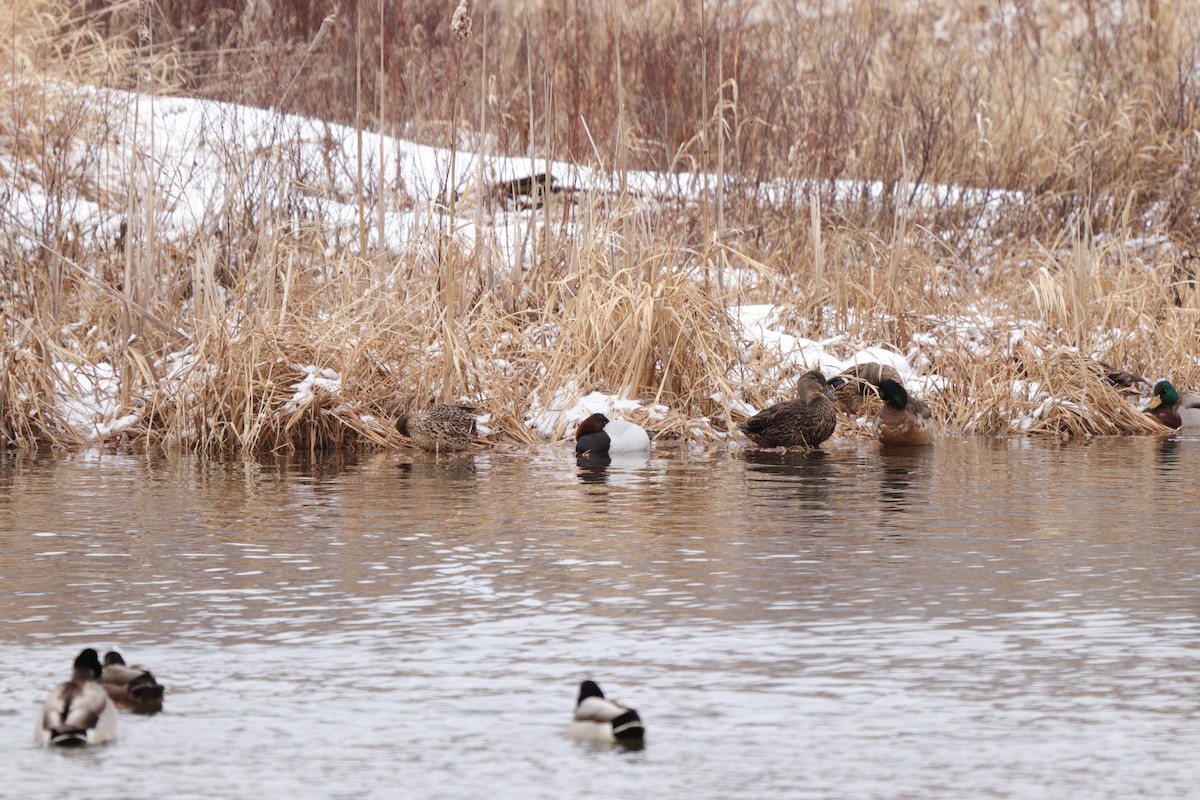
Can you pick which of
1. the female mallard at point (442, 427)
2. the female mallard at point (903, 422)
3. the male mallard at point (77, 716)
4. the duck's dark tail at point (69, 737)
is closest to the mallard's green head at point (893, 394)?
the female mallard at point (903, 422)

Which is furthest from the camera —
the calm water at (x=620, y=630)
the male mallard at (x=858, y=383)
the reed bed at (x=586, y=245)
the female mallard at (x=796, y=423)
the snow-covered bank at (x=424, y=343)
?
the male mallard at (x=858, y=383)

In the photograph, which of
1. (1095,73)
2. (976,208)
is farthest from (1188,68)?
(976,208)

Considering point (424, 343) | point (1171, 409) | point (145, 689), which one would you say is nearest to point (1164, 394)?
point (1171, 409)

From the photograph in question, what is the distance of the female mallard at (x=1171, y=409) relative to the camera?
13.5 meters

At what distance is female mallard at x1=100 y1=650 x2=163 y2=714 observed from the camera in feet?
17.4

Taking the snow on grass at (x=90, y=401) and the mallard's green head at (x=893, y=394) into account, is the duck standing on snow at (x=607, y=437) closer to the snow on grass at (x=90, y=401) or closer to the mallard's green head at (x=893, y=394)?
the mallard's green head at (x=893, y=394)

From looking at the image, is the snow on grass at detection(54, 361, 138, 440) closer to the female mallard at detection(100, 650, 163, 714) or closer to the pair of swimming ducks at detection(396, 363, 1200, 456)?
the pair of swimming ducks at detection(396, 363, 1200, 456)

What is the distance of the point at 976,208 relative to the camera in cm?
1812

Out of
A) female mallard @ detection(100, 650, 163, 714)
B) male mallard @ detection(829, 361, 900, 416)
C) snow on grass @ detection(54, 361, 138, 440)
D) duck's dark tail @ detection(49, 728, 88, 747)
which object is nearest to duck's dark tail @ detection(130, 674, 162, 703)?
female mallard @ detection(100, 650, 163, 714)

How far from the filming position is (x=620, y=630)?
640 centimetres

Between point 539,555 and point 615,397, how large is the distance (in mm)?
4952

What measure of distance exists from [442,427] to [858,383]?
3009 millimetres

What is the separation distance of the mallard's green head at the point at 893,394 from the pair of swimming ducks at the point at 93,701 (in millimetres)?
7468

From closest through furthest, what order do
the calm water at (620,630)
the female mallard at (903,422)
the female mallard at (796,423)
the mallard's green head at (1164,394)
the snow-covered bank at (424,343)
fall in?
the calm water at (620,630) < the female mallard at (796,423) < the female mallard at (903,422) < the snow-covered bank at (424,343) < the mallard's green head at (1164,394)
